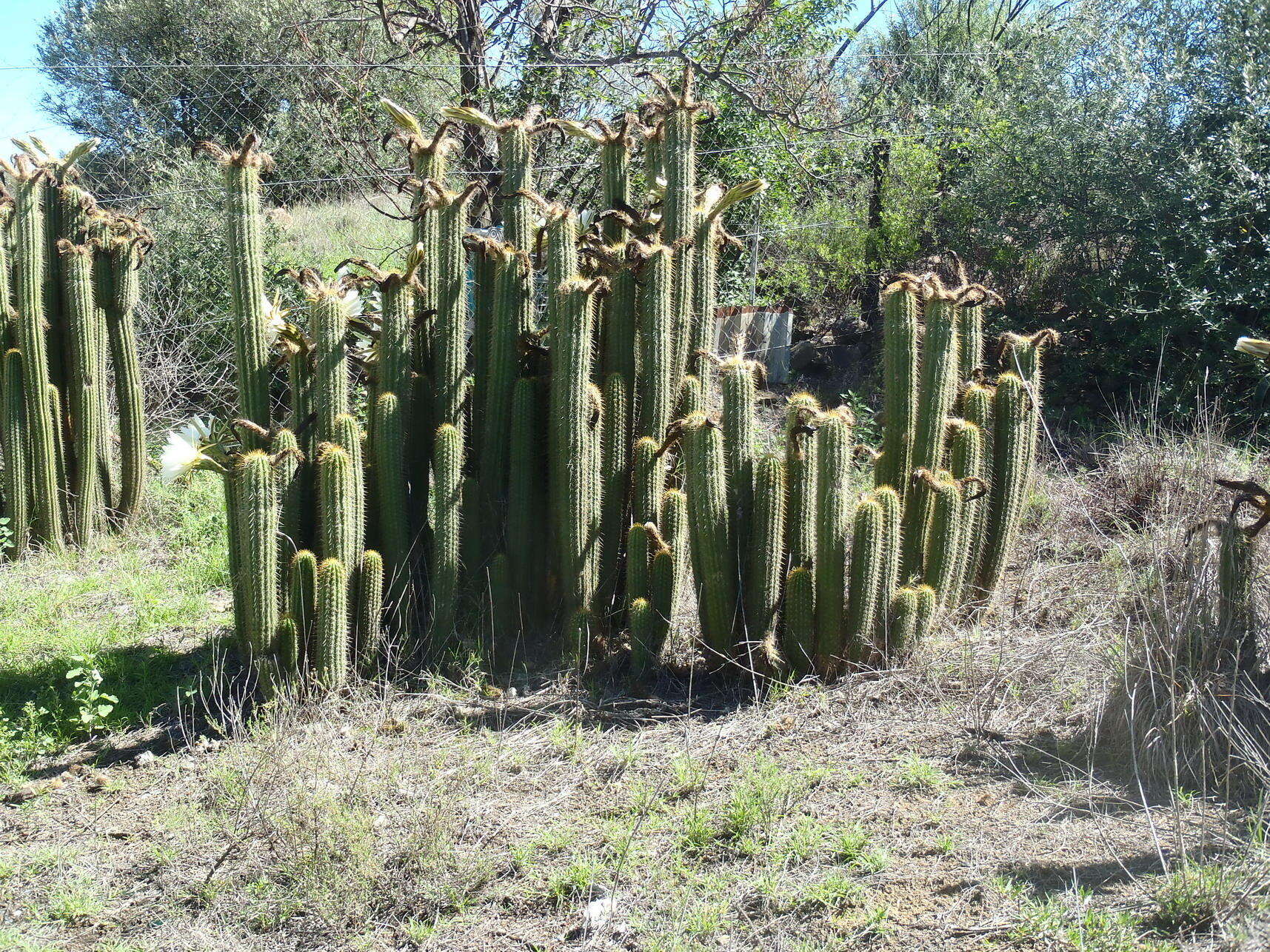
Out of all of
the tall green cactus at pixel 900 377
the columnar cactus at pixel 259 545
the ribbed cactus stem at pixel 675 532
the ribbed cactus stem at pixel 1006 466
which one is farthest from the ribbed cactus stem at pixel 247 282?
the ribbed cactus stem at pixel 1006 466

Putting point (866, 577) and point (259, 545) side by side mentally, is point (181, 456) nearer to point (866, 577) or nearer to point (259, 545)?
point (259, 545)

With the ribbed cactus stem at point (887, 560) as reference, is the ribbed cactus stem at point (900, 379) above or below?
above

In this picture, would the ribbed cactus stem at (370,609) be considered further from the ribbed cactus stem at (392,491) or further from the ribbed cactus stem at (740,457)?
the ribbed cactus stem at (740,457)

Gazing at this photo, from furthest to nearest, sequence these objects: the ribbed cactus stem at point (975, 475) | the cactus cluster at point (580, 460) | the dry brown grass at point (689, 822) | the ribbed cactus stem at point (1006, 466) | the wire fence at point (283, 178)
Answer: the wire fence at point (283, 178)
the ribbed cactus stem at point (1006, 466)
the ribbed cactus stem at point (975, 475)
the cactus cluster at point (580, 460)
the dry brown grass at point (689, 822)

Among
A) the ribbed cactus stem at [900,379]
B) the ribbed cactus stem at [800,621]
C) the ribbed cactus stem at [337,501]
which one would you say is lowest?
the ribbed cactus stem at [800,621]

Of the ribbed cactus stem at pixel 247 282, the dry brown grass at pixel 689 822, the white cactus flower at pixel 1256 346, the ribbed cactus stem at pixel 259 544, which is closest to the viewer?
the dry brown grass at pixel 689 822

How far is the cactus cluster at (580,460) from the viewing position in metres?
4.04

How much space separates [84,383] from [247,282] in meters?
2.13

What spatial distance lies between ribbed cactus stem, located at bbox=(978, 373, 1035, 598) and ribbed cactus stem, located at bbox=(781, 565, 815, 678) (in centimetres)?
102

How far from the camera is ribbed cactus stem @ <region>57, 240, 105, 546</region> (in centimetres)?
575

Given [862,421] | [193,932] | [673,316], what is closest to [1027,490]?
[673,316]

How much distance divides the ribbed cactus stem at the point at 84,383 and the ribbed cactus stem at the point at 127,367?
12 cm

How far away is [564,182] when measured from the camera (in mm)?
8758

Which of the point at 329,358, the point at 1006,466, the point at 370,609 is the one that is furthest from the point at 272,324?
the point at 1006,466
